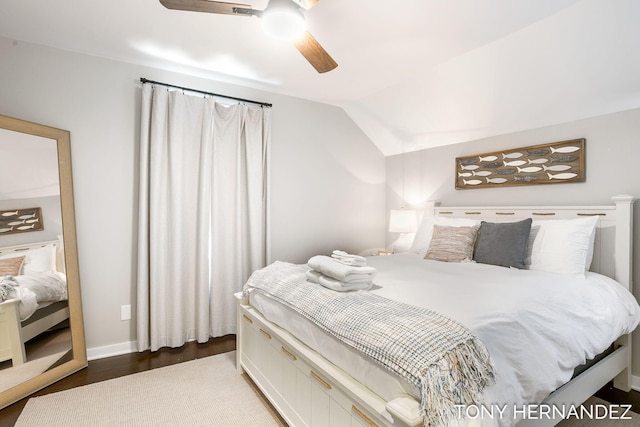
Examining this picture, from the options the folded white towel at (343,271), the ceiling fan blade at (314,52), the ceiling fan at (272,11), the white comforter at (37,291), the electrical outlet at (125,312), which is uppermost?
the ceiling fan at (272,11)

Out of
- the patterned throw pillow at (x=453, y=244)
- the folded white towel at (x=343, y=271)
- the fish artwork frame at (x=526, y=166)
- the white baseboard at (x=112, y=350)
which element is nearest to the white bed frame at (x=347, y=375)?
the fish artwork frame at (x=526, y=166)

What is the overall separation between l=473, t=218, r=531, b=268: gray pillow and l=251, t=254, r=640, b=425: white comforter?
0.34ft

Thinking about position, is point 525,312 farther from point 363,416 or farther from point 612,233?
point 612,233

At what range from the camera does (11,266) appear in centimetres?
207

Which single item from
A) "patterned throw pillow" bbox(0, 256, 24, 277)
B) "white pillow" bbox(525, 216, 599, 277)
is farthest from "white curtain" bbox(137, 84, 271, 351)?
"white pillow" bbox(525, 216, 599, 277)

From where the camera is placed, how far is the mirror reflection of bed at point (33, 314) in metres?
2.04

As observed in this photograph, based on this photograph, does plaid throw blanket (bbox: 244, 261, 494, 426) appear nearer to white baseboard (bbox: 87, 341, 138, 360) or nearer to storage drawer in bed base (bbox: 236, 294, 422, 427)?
storage drawer in bed base (bbox: 236, 294, 422, 427)

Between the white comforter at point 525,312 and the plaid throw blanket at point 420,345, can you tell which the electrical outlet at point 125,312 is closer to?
the plaid throw blanket at point 420,345

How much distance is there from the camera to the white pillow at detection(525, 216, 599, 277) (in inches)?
86.9

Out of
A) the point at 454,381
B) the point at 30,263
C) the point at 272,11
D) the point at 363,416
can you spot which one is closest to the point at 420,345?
the point at 454,381

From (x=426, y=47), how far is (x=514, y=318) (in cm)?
200

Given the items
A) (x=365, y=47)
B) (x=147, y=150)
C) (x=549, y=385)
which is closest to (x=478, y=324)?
(x=549, y=385)

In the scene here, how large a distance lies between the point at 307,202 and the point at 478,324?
101 inches

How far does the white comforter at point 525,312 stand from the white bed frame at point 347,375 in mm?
216
